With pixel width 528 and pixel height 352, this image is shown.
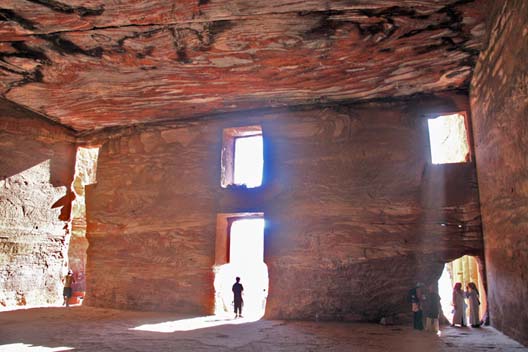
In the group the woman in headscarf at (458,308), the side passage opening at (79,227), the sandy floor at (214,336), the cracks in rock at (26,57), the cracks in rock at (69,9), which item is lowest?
the sandy floor at (214,336)

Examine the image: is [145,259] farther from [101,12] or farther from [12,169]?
[101,12]

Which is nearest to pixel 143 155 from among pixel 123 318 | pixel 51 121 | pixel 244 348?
pixel 51 121

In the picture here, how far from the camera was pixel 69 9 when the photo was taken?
5363 millimetres

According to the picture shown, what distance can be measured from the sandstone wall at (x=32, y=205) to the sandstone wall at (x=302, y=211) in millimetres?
880

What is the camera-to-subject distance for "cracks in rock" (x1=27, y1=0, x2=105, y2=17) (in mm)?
5250

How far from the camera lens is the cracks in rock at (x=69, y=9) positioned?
17.2ft

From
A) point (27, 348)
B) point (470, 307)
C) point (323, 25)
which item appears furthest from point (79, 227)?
point (470, 307)

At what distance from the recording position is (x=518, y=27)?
Answer: 473 cm

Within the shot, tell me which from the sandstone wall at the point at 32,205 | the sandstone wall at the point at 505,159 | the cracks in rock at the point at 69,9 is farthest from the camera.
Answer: the sandstone wall at the point at 32,205

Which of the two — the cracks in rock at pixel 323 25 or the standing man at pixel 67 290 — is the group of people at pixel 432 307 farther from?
the standing man at pixel 67 290

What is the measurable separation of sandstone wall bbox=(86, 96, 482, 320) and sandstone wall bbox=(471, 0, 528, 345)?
89 centimetres

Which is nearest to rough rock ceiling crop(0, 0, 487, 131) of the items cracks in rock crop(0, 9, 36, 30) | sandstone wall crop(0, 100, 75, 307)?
cracks in rock crop(0, 9, 36, 30)

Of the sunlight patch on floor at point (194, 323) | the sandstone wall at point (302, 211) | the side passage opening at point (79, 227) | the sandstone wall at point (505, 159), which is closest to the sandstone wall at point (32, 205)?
the sandstone wall at point (302, 211)

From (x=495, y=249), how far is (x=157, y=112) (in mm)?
6872
